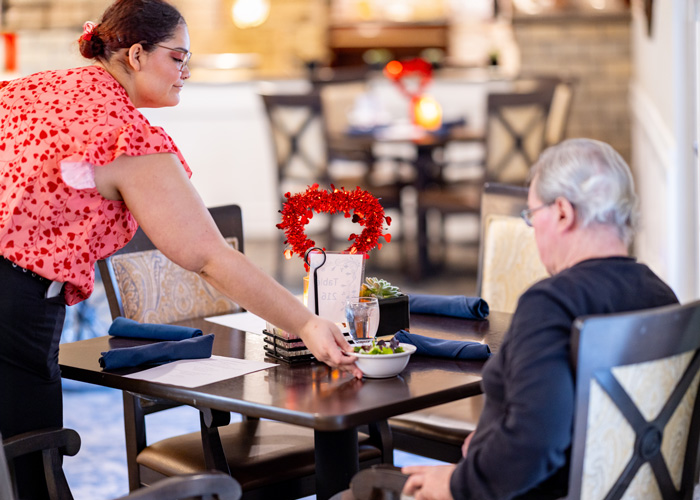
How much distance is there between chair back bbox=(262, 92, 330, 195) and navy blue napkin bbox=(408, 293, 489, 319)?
372cm

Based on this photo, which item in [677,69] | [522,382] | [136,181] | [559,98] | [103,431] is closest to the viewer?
[522,382]

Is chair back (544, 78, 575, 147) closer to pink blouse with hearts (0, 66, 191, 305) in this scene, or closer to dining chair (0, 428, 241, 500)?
pink blouse with hearts (0, 66, 191, 305)

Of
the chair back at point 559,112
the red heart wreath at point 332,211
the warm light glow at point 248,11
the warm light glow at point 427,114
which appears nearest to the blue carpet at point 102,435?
the red heart wreath at point 332,211

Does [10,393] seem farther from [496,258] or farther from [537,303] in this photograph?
[496,258]

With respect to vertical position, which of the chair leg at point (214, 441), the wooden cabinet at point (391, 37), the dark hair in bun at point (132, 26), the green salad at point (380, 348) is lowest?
the chair leg at point (214, 441)

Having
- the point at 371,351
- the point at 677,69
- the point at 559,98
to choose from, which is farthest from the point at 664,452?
the point at 559,98

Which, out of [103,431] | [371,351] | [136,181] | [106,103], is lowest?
[103,431]

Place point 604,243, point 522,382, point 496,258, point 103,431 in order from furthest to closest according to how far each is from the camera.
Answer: point 103,431, point 496,258, point 604,243, point 522,382

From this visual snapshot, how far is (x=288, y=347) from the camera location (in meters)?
1.97

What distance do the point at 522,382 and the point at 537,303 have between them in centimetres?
12

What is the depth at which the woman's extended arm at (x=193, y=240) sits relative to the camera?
70.9 inches

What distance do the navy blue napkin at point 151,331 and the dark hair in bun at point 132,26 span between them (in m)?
0.62

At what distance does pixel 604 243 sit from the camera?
1525 millimetres

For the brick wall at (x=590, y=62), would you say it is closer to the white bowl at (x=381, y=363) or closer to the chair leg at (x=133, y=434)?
the chair leg at (x=133, y=434)
